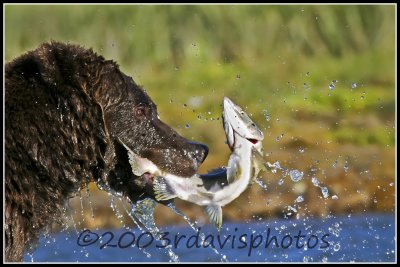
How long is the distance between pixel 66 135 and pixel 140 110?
615 millimetres

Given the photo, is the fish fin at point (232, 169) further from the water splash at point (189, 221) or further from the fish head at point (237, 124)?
the water splash at point (189, 221)

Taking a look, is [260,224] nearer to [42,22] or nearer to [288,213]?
[288,213]

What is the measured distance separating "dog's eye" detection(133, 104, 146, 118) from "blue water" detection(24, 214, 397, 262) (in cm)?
267

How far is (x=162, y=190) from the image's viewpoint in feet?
18.4

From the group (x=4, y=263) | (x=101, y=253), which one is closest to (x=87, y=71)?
(x=4, y=263)

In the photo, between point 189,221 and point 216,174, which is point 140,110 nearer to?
point 216,174

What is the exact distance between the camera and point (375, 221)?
10180mm

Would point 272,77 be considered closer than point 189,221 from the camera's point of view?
No

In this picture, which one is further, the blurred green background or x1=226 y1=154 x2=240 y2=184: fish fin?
the blurred green background

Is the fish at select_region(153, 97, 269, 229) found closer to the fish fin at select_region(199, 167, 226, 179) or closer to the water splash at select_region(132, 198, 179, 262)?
the fish fin at select_region(199, 167, 226, 179)

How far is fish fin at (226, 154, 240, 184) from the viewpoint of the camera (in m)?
5.41

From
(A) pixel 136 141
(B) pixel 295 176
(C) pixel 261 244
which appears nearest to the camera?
(A) pixel 136 141

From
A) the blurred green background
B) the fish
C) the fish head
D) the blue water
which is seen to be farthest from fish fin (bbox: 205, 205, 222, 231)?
the blurred green background

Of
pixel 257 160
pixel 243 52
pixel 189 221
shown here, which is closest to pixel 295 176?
pixel 189 221
